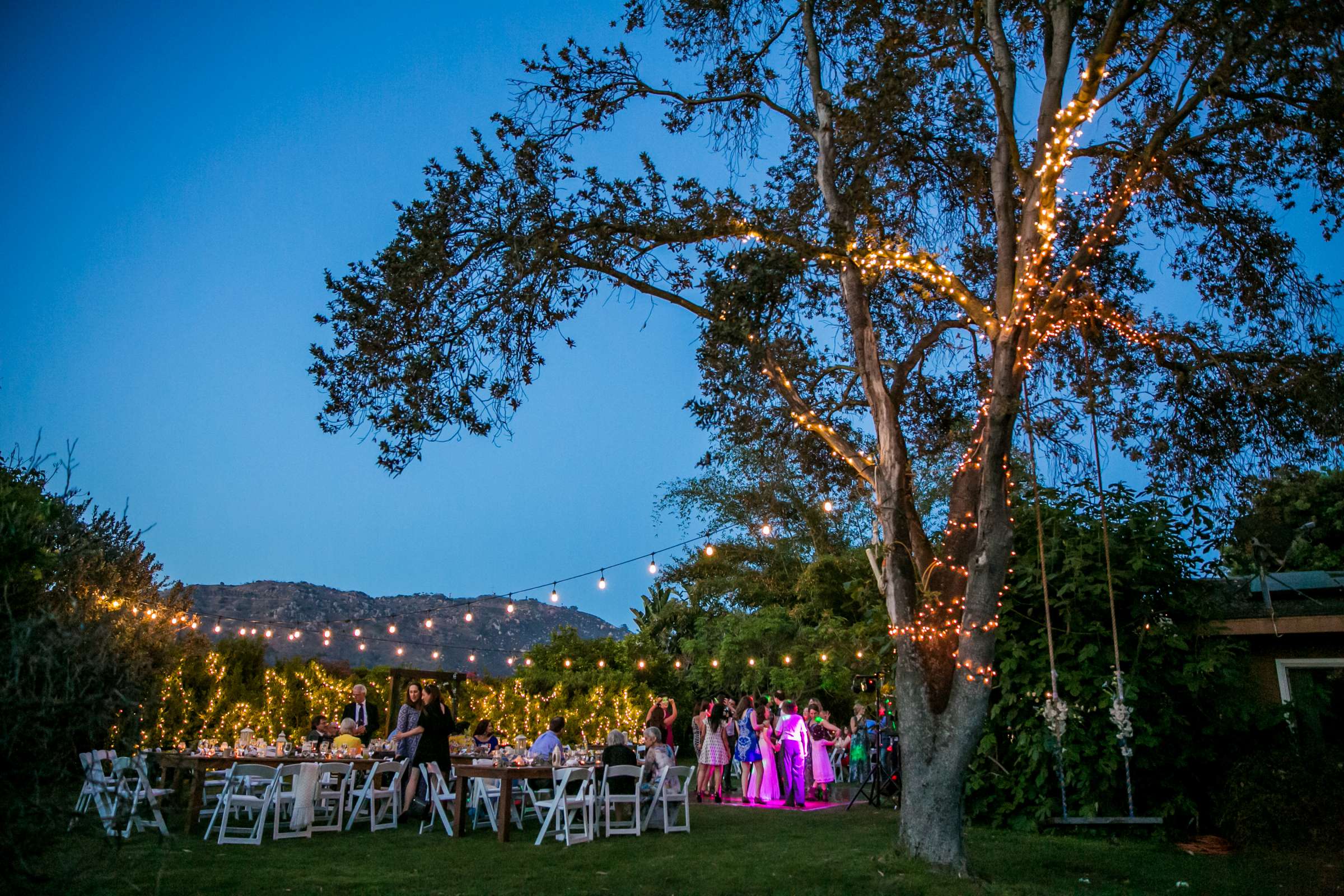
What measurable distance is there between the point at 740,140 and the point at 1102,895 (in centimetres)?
779

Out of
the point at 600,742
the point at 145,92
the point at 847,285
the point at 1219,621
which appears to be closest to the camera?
the point at 847,285

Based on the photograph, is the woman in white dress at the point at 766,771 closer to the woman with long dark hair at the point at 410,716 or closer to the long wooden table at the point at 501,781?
the long wooden table at the point at 501,781

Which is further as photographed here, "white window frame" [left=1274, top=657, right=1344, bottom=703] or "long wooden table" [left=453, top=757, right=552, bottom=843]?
"white window frame" [left=1274, top=657, right=1344, bottom=703]

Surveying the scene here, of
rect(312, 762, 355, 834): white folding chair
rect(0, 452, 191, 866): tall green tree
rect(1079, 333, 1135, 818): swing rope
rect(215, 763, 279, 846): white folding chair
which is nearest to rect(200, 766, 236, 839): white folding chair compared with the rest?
rect(215, 763, 279, 846): white folding chair

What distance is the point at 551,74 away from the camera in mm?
8352

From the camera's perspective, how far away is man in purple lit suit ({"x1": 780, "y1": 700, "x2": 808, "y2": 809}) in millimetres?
13148

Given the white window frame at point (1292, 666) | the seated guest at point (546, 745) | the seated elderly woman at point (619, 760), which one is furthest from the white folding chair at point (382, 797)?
the white window frame at point (1292, 666)

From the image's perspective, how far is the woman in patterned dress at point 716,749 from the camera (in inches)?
533

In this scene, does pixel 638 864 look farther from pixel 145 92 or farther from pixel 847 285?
pixel 145 92

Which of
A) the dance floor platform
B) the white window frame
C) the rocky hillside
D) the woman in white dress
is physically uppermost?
the rocky hillside

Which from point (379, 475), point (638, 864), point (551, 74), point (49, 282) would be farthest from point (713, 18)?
point (49, 282)

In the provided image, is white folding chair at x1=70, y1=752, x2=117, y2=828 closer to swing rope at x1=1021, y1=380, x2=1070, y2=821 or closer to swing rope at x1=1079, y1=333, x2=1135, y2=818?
swing rope at x1=1021, y1=380, x2=1070, y2=821

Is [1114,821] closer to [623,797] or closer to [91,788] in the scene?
[623,797]

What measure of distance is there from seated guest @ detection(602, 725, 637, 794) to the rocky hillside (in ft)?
30.8
